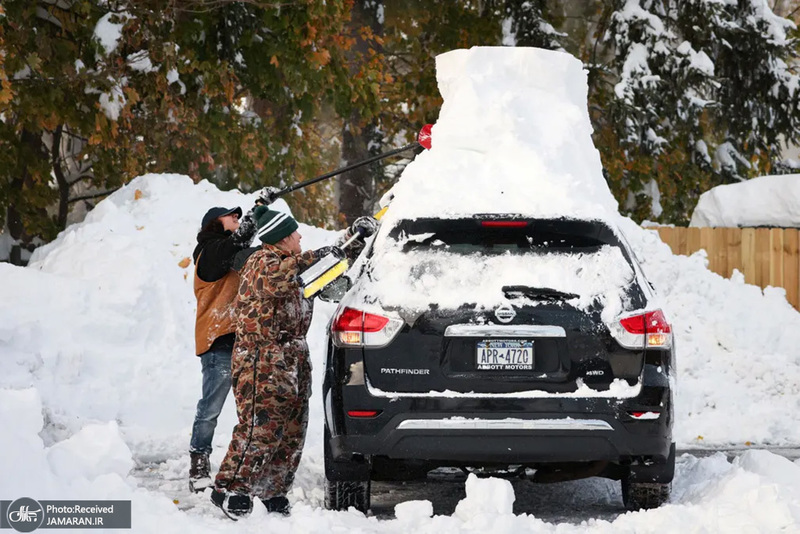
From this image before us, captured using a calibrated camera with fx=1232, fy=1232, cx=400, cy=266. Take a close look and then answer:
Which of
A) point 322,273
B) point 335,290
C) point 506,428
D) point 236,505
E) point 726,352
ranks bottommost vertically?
point 726,352

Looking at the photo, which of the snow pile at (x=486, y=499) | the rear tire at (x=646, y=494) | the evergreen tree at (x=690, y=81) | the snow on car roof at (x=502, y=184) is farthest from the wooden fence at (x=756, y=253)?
the snow pile at (x=486, y=499)

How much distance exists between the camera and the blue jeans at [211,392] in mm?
7668

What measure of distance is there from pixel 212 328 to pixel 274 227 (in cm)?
111

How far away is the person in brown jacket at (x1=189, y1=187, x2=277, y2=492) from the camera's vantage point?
7578mm

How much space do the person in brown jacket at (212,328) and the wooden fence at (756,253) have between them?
914cm

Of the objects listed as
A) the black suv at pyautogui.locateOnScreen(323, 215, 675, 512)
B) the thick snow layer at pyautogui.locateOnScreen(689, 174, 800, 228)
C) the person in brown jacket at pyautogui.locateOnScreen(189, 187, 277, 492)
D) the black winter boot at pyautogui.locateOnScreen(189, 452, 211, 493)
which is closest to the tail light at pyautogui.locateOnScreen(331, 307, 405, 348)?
the black suv at pyautogui.locateOnScreen(323, 215, 675, 512)

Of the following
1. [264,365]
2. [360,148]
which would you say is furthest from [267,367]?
[360,148]

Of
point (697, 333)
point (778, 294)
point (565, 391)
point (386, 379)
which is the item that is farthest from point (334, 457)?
point (778, 294)

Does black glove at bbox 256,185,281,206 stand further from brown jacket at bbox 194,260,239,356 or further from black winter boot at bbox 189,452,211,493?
black winter boot at bbox 189,452,211,493

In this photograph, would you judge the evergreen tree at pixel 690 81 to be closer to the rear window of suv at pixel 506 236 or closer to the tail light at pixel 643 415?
the rear window of suv at pixel 506 236

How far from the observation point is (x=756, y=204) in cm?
1625

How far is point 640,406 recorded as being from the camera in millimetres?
6191

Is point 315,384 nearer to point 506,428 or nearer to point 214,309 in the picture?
point 214,309

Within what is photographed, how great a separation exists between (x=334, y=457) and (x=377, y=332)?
720mm
